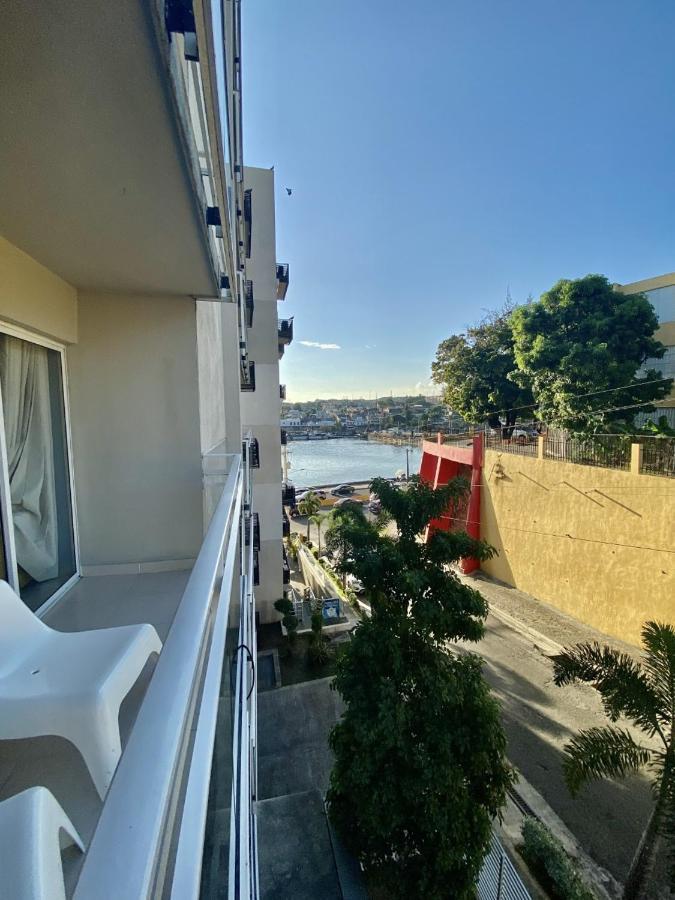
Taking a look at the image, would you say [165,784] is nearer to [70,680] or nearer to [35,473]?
[70,680]

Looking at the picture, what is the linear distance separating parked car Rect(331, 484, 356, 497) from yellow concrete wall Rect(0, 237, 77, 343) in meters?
26.0

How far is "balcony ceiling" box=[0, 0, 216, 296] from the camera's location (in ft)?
3.17

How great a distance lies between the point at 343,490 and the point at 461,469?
50.1ft

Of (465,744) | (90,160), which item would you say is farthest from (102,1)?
(465,744)

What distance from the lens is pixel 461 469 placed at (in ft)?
47.4

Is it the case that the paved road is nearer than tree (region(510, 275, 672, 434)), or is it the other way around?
the paved road

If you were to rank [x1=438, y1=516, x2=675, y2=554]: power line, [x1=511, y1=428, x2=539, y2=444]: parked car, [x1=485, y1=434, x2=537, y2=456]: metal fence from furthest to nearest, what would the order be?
[x1=511, y1=428, x2=539, y2=444]: parked car < [x1=485, y1=434, x2=537, y2=456]: metal fence < [x1=438, y1=516, x2=675, y2=554]: power line

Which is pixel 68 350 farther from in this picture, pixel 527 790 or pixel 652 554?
pixel 652 554

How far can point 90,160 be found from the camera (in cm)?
137

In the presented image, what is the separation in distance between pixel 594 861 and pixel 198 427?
693cm

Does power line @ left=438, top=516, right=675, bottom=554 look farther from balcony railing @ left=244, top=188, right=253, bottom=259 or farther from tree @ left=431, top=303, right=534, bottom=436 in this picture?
balcony railing @ left=244, top=188, right=253, bottom=259

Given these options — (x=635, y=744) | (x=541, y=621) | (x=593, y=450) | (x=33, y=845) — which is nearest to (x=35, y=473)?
(x=33, y=845)

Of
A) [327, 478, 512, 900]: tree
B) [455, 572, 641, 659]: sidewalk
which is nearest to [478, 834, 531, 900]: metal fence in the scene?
[327, 478, 512, 900]: tree

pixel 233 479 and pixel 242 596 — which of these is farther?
pixel 233 479
